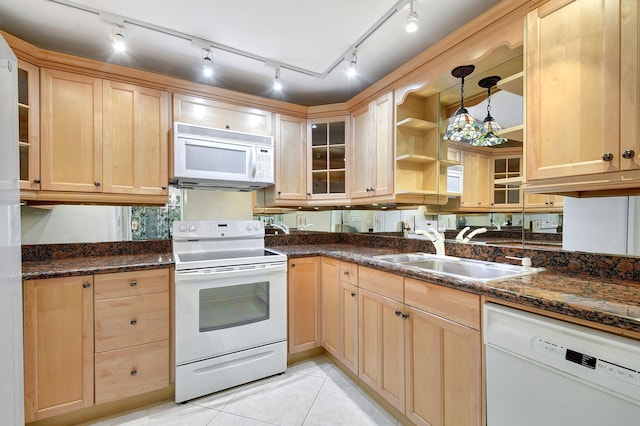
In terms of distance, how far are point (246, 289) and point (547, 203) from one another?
207 cm

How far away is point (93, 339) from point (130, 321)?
8.0 inches

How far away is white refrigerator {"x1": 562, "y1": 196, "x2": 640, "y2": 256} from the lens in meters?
1.32

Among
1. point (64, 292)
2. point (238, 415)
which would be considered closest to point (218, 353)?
point (238, 415)

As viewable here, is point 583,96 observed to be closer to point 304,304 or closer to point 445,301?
point 445,301

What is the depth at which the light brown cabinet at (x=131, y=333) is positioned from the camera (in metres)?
1.78

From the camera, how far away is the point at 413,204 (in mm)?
2465

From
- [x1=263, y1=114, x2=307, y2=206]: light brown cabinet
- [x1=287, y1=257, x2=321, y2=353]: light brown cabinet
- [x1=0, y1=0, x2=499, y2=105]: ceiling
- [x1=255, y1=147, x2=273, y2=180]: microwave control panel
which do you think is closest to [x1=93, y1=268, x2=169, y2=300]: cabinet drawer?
[x1=287, y1=257, x2=321, y2=353]: light brown cabinet

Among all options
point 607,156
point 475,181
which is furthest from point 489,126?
point 607,156

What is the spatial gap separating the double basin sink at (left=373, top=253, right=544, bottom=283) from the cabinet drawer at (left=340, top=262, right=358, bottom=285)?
232mm

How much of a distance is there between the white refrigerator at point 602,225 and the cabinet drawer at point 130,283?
2458mm

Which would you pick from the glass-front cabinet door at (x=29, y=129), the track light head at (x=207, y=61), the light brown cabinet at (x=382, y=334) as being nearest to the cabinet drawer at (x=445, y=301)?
the light brown cabinet at (x=382, y=334)

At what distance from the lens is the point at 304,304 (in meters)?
2.43

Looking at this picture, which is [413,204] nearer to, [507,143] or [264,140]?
[507,143]

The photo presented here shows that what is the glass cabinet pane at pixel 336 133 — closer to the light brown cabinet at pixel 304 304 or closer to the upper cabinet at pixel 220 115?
the upper cabinet at pixel 220 115
